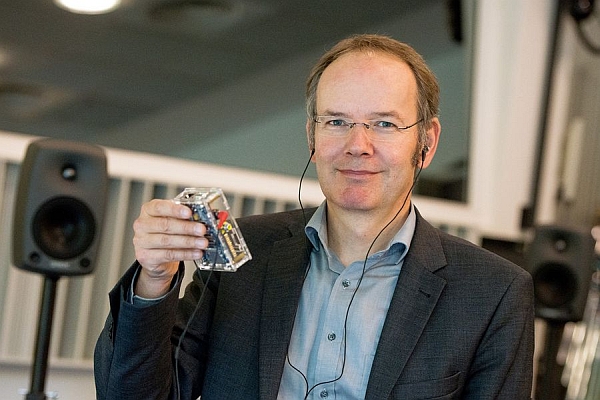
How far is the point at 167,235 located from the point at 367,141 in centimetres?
53

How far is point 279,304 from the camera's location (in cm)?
203

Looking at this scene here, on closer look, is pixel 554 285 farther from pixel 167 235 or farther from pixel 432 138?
pixel 167 235

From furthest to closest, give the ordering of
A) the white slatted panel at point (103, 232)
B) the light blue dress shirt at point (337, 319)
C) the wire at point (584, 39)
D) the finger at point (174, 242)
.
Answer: the wire at point (584, 39) → the white slatted panel at point (103, 232) → the light blue dress shirt at point (337, 319) → the finger at point (174, 242)

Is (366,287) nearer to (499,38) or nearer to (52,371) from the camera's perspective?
(52,371)

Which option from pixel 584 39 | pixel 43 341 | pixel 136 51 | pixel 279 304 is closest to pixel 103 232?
pixel 43 341

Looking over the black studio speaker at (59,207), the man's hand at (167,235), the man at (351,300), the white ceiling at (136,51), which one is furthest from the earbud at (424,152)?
Answer: the white ceiling at (136,51)

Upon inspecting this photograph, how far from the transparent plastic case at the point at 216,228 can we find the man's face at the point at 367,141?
35 cm

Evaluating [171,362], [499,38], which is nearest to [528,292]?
[171,362]

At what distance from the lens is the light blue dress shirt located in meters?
1.97

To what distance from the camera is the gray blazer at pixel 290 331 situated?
6.11 ft

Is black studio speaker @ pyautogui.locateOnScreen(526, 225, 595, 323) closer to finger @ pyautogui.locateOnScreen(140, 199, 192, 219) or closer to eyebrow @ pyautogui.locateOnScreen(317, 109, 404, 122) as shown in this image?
eyebrow @ pyautogui.locateOnScreen(317, 109, 404, 122)

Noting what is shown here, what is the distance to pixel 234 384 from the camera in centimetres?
198

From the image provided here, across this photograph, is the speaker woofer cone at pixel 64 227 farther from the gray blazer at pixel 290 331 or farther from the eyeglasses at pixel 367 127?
the eyeglasses at pixel 367 127

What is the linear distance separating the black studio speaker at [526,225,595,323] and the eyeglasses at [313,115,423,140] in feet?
6.68
